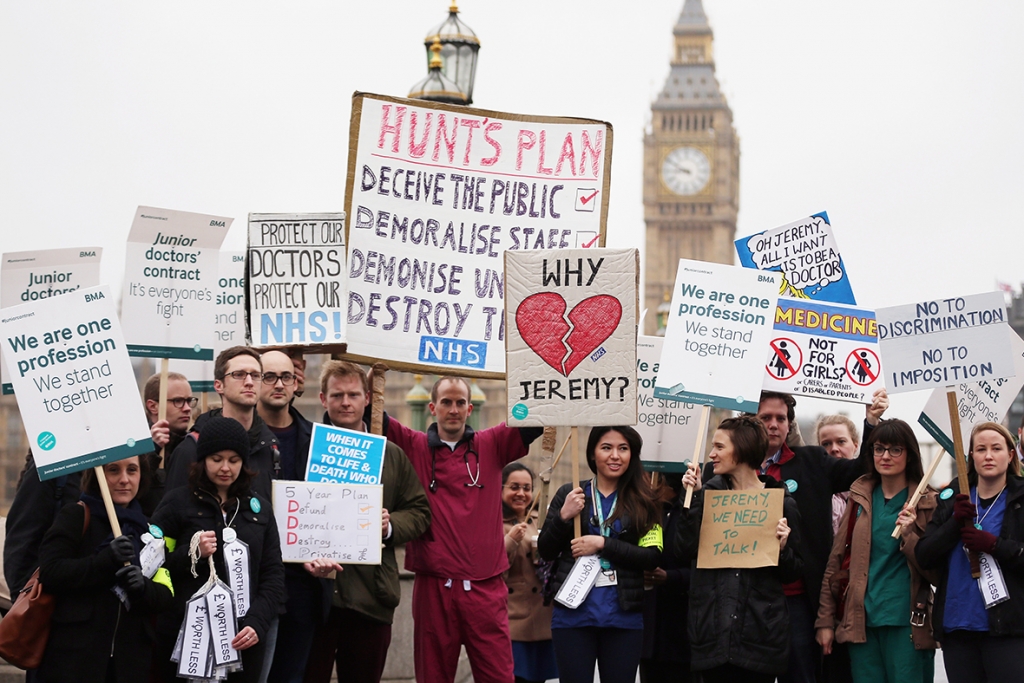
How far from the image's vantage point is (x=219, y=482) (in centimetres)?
591

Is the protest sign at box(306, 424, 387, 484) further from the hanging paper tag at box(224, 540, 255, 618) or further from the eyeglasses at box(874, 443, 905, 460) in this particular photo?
the eyeglasses at box(874, 443, 905, 460)

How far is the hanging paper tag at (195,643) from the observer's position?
5.80 meters

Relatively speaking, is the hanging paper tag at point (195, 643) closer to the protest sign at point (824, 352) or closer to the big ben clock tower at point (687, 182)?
the protest sign at point (824, 352)

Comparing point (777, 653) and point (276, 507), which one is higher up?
point (276, 507)

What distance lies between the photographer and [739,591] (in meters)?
6.53

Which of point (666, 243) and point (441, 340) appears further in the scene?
point (666, 243)

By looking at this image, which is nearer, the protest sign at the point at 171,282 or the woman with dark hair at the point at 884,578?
the woman with dark hair at the point at 884,578

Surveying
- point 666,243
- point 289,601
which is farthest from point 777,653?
point 666,243

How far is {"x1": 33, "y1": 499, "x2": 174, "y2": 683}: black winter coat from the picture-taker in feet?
18.8

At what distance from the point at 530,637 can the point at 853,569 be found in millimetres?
1725

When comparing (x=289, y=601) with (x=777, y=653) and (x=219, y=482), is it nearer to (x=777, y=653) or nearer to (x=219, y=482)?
(x=219, y=482)

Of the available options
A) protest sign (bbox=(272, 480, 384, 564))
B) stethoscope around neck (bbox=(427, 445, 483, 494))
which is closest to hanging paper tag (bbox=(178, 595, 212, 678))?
protest sign (bbox=(272, 480, 384, 564))

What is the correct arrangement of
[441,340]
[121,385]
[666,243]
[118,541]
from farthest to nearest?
[666,243] → [441,340] → [121,385] → [118,541]

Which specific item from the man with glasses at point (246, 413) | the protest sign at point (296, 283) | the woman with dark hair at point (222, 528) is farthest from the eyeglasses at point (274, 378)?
the woman with dark hair at point (222, 528)
